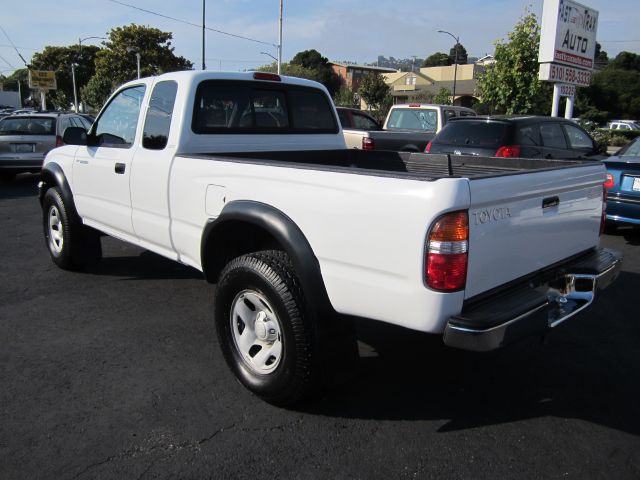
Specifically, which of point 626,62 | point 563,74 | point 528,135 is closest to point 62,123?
point 528,135

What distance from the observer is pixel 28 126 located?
1267 centimetres

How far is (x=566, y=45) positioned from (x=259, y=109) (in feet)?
39.8

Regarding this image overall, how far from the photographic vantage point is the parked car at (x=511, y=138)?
Result: 26.9ft

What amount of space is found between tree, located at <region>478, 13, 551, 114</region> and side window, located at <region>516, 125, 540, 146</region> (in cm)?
966

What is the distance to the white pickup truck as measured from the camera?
8.02 ft

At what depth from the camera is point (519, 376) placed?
361 cm

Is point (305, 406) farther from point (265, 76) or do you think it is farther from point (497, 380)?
point (265, 76)

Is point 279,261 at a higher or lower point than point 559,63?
lower

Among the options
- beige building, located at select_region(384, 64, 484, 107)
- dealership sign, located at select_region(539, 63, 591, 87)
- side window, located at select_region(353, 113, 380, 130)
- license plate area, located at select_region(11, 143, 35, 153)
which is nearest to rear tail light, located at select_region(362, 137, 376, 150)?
side window, located at select_region(353, 113, 380, 130)

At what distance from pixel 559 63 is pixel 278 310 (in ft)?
44.1

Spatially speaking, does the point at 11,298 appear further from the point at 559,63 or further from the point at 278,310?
the point at 559,63

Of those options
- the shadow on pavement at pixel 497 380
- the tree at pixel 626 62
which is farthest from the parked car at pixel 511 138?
the tree at pixel 626 62

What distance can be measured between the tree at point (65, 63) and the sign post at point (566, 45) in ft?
213

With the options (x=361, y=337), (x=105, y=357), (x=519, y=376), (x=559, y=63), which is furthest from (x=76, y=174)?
(x=559, y=63)
